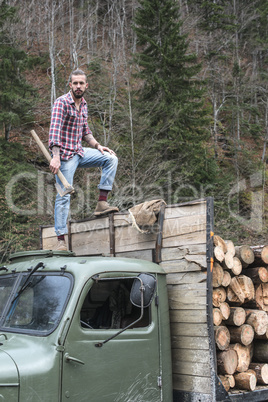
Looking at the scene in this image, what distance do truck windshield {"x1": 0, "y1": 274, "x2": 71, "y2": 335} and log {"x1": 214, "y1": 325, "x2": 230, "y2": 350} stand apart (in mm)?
1583

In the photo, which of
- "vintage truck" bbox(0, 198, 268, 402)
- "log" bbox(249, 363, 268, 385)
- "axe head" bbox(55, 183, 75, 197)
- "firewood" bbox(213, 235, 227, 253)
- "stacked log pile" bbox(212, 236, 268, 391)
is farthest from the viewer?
"axe head" bbox(55, 183, 75, 197)

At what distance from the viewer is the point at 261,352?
4707 mm

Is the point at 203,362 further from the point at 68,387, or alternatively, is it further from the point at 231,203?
the point at 231,203

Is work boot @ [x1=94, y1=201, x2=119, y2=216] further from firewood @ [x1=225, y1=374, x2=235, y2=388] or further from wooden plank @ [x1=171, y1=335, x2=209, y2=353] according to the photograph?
firewood @ [x1=225, y1=374, x2=235, y2=388]

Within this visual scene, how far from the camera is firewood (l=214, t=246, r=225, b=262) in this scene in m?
4.24

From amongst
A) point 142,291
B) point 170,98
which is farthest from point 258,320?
point 170,98

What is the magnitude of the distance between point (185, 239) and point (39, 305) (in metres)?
1.60

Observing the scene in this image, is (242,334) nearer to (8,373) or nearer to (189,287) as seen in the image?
(189,287)

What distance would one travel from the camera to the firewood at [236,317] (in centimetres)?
439

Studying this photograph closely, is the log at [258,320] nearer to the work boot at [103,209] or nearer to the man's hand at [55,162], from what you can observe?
the work boot at [103,209]

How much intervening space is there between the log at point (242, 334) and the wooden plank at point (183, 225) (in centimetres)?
115

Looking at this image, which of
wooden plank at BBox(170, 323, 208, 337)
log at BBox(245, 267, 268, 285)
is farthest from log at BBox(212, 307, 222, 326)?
log at BBox(245, 267, 268, 285)

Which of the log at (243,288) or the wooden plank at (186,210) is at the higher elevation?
the wooden plank at (186,210)

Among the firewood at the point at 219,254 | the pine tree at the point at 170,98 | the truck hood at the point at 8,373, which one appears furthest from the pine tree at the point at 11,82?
the truck hood at the point at 8,373
